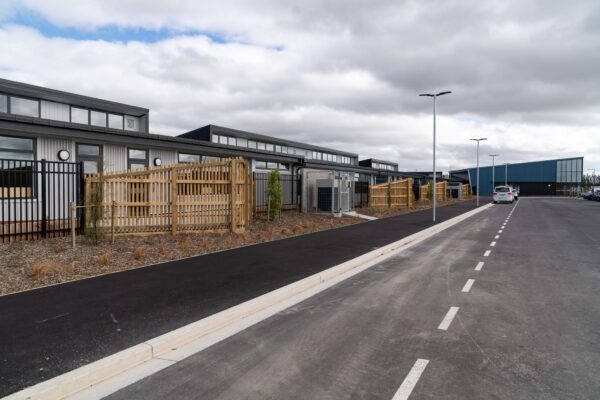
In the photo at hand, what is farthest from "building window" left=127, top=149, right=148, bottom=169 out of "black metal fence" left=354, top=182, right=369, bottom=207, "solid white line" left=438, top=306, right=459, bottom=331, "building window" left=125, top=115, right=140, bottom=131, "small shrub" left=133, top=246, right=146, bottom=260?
"black metal fence" left=354, top=182, right=369, bottom=207

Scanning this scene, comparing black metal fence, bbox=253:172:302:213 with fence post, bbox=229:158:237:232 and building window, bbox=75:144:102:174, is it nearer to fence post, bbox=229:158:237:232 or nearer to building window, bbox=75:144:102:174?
fence post, bbox=229:158:237:232

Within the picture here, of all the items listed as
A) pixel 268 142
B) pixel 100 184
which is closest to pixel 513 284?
pixel 100 184

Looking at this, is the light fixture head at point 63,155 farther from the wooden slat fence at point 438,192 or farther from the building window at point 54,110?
the wooden slat fence at point 438,192

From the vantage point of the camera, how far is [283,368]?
4184 millimetres

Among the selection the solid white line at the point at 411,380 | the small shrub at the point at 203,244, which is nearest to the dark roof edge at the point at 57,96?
the small shrub at the point at 203,244

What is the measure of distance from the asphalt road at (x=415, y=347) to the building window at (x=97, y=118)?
18413 mm

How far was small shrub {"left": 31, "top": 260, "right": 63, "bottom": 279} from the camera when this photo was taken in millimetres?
7578

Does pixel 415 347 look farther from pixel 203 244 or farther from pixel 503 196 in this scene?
pixel 503 196

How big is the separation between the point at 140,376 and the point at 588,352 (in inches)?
193

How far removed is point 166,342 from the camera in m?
4.73

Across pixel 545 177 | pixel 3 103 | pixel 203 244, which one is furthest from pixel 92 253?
pixel 545 177

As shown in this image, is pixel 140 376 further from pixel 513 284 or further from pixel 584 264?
pixel 584 264

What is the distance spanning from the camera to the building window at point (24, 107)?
1792 centimetres

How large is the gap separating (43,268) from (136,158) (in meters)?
10.5
